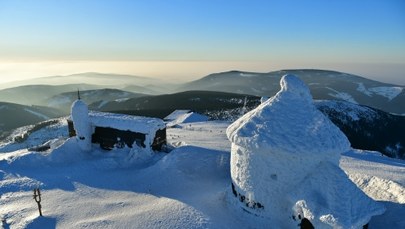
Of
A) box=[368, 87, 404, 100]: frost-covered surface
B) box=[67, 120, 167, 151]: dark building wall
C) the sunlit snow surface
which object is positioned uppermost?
box=[67, 120, 167, 151]: dark building wall

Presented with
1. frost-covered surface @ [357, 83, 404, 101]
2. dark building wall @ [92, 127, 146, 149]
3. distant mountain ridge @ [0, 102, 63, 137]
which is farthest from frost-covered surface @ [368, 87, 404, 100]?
dark building wall @ [92, 127, 146, 149]

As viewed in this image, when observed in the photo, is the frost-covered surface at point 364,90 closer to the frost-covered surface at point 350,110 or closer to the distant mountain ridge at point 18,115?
the frost-covered surface at point 350,110

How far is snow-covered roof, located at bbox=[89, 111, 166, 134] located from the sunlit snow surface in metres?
2.15

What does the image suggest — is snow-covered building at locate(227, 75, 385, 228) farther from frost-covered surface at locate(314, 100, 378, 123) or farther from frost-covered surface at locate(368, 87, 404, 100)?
frost-covered surface at locate(368, 87, 404, 100)

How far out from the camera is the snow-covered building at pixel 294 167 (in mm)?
14359

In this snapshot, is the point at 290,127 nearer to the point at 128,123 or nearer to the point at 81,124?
the point at 128,123

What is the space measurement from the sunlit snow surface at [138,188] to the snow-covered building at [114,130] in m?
1.00

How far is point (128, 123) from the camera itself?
27.7 metres

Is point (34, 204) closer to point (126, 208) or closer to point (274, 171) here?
point (126, 208)

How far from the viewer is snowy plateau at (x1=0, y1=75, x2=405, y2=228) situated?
1667 cm

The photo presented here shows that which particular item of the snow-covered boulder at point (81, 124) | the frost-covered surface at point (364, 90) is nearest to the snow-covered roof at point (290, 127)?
the snow-covered boulder at point (81, 124)

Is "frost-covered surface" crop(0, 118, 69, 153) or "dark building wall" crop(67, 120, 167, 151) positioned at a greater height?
"dark building wall" crop(67, 120, 167, 151)

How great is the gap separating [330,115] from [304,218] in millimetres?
57911

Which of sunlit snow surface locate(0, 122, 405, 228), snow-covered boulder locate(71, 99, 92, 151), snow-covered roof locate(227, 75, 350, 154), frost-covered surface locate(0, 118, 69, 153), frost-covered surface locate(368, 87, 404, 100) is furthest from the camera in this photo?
frost-covered surface locate(368, 87, 404, 100)
